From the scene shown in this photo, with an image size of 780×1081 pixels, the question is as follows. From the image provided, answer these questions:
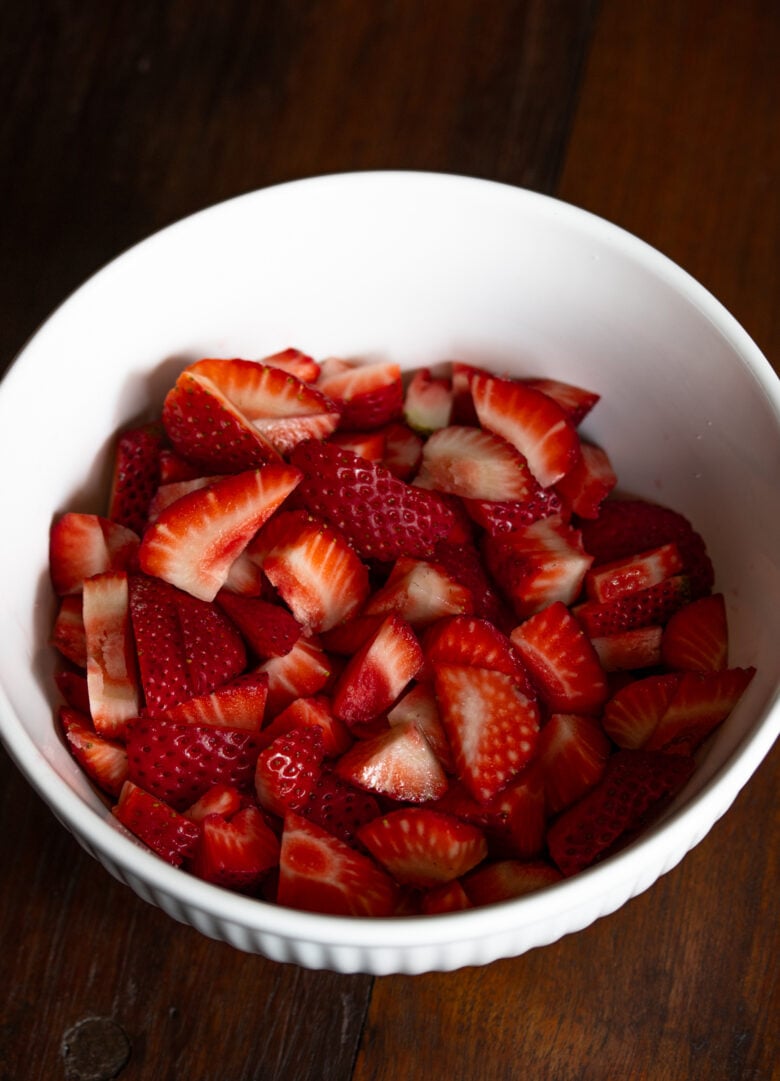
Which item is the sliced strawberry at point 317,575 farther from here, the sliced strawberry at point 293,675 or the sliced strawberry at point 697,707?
the sliced strawberry at point 697,707

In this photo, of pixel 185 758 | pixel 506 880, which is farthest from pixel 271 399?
pixel 506 880

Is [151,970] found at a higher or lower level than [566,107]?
lower

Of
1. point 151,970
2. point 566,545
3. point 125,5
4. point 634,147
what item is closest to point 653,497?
point 566,545

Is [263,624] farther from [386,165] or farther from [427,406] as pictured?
[386,165]

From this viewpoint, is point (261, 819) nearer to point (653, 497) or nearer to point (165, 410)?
point (165, 410)

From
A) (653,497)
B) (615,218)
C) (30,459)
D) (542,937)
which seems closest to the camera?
(542,937)

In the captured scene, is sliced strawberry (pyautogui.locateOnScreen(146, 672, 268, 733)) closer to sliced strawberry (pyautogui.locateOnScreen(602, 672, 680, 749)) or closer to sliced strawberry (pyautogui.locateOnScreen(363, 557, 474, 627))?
sliced strawberry (pyautogui.locateOnScreen(363, 557, 474, 627))

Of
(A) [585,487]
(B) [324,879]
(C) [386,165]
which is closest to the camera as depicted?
(B) [324,879]
